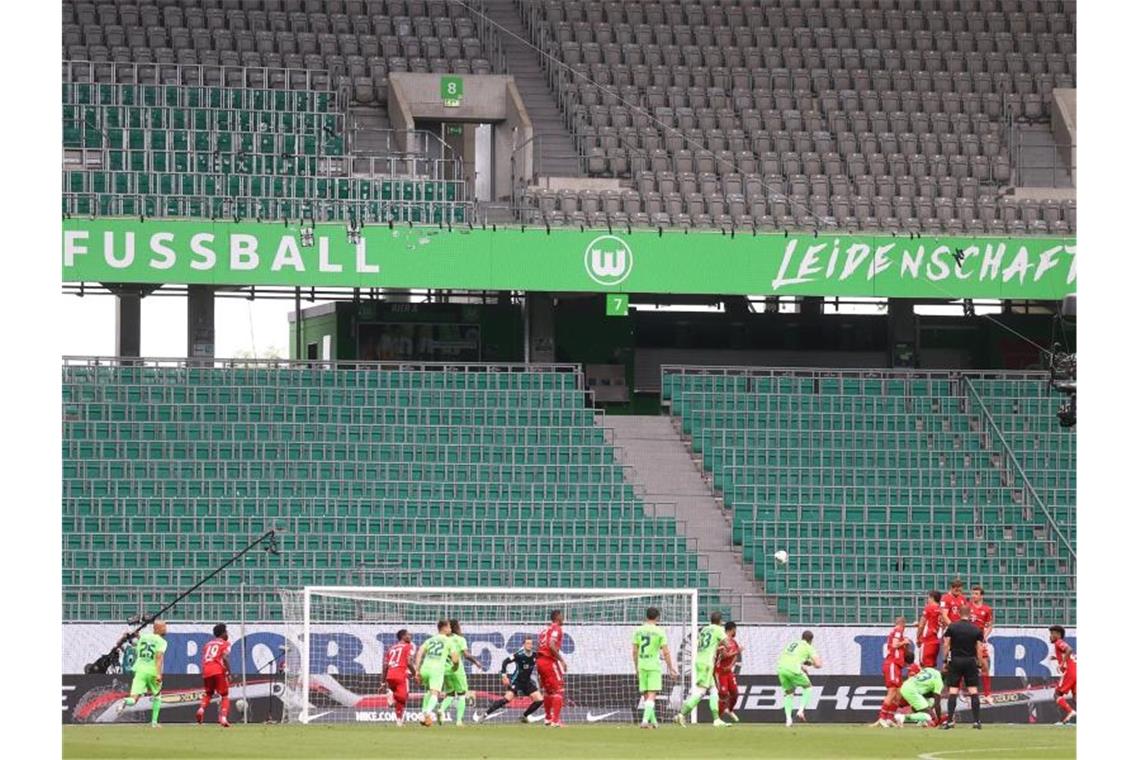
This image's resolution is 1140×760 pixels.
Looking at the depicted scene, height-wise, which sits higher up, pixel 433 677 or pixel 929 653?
pixel 929 653

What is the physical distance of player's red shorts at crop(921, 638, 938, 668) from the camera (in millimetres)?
23609

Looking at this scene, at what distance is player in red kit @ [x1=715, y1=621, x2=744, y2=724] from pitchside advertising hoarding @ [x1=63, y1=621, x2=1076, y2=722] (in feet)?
2.50

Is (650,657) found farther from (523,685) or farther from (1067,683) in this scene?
(1067,683)

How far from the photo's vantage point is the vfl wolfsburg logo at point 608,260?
33656 mm

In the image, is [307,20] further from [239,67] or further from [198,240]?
[198,240]

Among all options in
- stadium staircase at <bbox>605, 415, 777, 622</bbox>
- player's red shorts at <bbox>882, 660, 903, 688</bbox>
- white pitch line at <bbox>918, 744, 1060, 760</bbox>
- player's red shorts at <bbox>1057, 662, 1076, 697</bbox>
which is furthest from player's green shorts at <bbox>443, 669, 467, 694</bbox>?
player's red shorts at <bbox>1057, 662, 1076, 697</bbox>

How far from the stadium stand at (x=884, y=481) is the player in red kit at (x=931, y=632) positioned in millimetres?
5831

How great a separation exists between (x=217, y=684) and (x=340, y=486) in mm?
8396

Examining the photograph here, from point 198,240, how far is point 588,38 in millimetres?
9722

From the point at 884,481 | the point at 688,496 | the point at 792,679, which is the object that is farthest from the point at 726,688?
the point at 884,481

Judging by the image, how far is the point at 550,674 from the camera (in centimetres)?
2328

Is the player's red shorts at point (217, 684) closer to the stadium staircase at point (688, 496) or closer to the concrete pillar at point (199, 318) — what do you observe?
the stadium staircase at point (688, 496)

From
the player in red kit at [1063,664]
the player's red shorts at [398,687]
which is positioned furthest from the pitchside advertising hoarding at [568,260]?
the player's red shorts at [398,687]

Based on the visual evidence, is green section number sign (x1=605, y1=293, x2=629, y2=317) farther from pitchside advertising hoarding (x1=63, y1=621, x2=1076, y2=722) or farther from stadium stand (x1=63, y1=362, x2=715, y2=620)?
pitchside advertising hoarding (x1=63, y1=621, x2=1076, y2=722)
